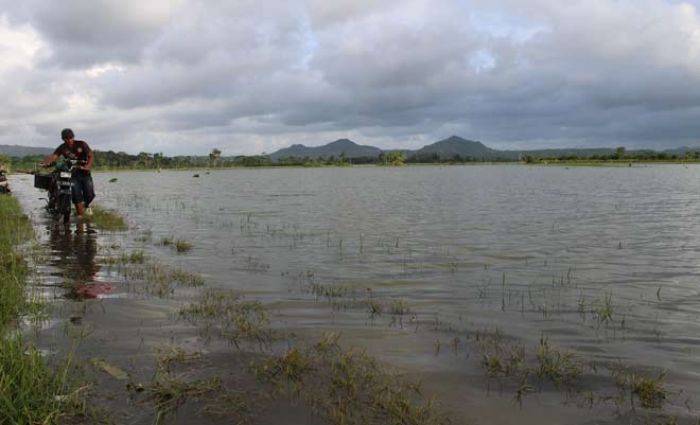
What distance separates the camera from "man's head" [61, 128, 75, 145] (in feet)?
50.9

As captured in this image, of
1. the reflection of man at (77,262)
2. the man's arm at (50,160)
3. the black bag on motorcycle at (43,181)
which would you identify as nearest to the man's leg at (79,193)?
the man's arm at (50,160)

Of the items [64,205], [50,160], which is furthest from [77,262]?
[64,205]

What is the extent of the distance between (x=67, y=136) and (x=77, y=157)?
2.51ft

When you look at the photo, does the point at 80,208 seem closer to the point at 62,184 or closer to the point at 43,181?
the point at 62,184

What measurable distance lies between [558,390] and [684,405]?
1160 mm

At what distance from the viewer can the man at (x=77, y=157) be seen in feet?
52.1

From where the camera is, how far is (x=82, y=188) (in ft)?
55.7

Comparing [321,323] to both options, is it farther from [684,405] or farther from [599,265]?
[599,265]

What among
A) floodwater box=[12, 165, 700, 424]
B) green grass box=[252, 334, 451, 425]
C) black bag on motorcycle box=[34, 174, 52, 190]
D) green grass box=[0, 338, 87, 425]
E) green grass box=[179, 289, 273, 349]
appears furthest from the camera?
black bag on motorcycle box=[34, 174, 52, 190]

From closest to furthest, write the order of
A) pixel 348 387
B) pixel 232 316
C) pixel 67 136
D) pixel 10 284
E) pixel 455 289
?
pixel 348 387
pixel 232 316
pixel 10 284
pixel 455 289
pixel 67 136

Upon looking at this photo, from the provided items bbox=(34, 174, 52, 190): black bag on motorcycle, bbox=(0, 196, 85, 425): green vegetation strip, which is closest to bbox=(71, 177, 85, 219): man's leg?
bbox=(34, 174, 52, 190): black bag on motorcycle

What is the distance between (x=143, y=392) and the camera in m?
4.79

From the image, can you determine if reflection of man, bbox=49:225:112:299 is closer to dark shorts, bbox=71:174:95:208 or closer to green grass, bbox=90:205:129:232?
dark shorts, bbox=71:174:95:208

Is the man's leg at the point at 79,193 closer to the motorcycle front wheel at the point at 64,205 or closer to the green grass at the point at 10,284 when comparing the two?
the motorcycle front wheel at the point at 64,205
